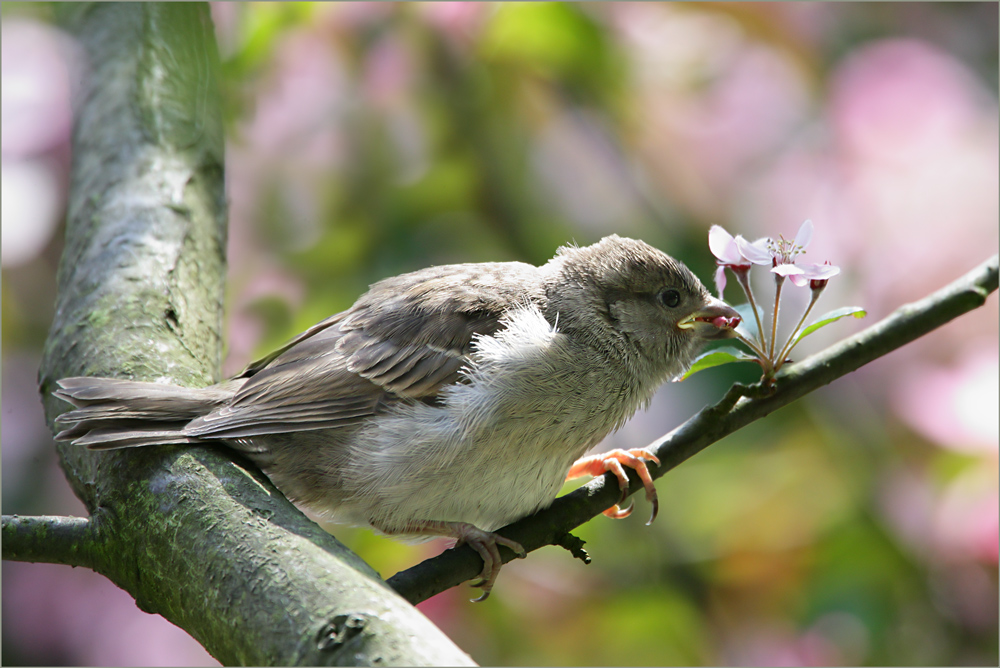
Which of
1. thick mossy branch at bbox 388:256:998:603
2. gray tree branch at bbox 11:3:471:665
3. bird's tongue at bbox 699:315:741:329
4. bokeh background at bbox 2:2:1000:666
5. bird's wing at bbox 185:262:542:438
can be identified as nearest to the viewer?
gray tree branch at bbox 11:3:471:665

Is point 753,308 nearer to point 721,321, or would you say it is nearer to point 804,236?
point 804,236

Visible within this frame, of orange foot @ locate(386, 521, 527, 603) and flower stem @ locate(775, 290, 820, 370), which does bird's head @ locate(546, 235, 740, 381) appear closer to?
flower stem @ locate(775, 290, 820, 370)

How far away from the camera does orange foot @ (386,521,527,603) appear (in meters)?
1.60

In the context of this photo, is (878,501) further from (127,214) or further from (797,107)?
(127,214)

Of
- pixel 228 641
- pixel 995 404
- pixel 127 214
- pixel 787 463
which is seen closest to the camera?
pixel 228 641

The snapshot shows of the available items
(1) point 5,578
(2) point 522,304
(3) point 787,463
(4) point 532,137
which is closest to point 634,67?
(4) point 532,137

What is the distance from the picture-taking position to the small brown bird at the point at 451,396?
1.71 meters

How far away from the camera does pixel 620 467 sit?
1785 millimetres

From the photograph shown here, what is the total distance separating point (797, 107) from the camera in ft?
10.4

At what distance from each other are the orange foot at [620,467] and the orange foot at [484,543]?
0.85 feet

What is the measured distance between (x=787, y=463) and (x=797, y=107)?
1523mm

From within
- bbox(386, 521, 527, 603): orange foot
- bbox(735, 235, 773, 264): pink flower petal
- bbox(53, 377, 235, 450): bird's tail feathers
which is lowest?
bbox(386, 521, 527, 603): orange foot

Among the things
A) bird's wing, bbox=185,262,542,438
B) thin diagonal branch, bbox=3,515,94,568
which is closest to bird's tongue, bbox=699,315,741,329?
bird's wing, bbox=185,262,542,438

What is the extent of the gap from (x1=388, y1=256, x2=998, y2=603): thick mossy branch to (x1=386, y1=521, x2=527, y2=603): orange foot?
29mm
